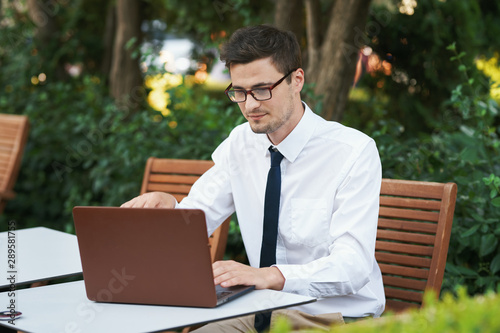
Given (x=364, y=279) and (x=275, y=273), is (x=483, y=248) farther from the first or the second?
(x=275, y=273)

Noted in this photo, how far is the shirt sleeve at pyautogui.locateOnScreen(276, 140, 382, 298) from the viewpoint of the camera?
75.4 inches

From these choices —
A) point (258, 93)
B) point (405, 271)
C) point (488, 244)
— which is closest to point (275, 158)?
point (258, 93)

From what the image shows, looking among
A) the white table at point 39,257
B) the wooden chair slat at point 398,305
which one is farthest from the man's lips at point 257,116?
the wooden chair slat at point 398,305

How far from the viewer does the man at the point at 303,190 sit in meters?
1.95

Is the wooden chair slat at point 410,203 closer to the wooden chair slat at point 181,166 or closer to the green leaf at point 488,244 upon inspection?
the green leaf at point 488,244

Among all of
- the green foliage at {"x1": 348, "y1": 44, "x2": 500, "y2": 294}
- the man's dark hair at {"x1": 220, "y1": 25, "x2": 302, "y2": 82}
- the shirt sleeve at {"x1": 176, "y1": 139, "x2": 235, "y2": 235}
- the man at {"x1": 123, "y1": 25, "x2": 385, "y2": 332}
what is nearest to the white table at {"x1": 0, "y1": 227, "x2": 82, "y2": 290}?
the man at {"x1": 123, "y1": 25, "x2": 385, "y2": 332}

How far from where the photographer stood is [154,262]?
167cm

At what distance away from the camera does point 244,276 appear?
5.90 ft

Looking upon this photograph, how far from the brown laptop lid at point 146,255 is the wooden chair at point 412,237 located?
3.26ft

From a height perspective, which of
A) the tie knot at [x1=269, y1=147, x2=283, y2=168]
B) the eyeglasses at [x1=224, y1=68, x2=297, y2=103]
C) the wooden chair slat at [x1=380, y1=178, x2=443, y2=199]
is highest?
the eyeglasses at [x1=224, y1=68, x2=297, y2=103]

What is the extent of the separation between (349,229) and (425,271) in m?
0.51

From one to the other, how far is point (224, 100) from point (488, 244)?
2.65 metres

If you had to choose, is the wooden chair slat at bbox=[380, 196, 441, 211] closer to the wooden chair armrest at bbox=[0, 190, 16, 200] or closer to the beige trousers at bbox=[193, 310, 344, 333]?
the beige trousers at bbox=[193, 310, 344, 333]

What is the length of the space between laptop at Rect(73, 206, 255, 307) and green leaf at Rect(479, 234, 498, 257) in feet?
4.85
